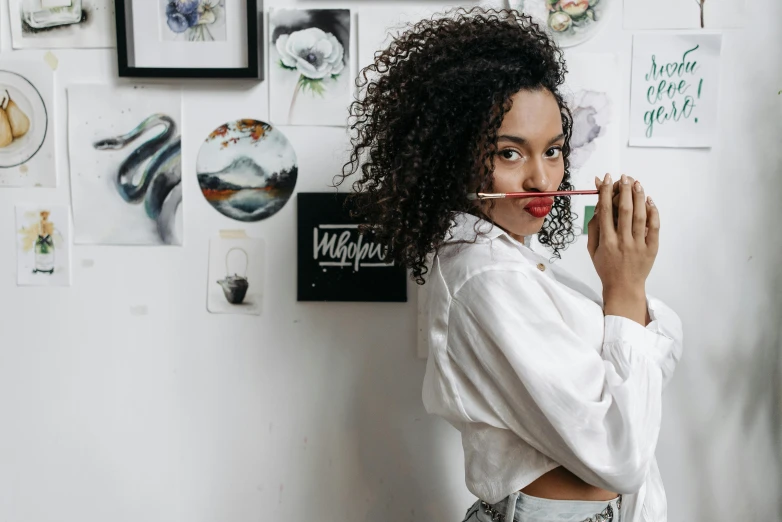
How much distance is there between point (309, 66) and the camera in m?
0.95

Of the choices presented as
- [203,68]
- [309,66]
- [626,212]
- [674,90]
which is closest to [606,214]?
[626,212]

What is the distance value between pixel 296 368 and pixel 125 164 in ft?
1.48

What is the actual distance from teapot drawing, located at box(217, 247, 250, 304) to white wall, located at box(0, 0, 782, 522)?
0.03 meters

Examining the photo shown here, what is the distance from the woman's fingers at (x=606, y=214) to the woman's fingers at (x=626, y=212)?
0.01m

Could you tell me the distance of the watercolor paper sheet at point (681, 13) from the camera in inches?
36.8

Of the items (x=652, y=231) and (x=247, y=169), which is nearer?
(x=652, y=231)

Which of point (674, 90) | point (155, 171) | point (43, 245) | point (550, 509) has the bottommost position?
point (550, 509)

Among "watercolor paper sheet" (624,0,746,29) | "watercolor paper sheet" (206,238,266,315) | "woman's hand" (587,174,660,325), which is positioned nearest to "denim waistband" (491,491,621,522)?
"woman's hand" (587,174,660,325)

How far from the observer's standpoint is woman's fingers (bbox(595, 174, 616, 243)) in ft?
2.38

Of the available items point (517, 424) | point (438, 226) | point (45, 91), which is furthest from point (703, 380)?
point (45, 91)

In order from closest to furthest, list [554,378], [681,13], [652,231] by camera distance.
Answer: [554,378] < [652,231] < [681,13]

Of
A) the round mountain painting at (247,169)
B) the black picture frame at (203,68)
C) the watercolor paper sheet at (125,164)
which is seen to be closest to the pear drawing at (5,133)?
the watercolor paper sheet at (125,164)

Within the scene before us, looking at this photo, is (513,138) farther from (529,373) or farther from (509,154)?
(529,373)

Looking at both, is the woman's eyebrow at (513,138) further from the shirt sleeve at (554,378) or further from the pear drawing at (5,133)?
the pear drawing at (5,133)
